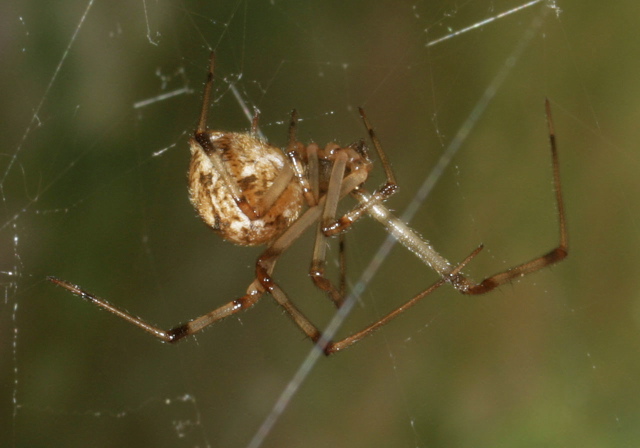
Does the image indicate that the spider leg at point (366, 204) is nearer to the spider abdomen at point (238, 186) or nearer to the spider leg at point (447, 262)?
the spider leg at point (447, 262)

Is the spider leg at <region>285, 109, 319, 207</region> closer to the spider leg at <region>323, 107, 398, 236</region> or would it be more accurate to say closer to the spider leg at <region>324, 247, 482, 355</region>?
the spider leg at <region>323, 107, 398, 236</region>

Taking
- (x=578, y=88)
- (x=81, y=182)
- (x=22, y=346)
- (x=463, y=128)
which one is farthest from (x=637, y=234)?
(x=22, y=346)

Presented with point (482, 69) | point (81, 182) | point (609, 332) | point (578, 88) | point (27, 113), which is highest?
point (27, 113)

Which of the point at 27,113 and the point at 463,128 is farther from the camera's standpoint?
the point at 463,128

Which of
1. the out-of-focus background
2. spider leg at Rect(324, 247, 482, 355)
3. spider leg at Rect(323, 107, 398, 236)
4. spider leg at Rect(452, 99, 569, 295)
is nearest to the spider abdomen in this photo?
spider leg at Rect(323, 107, 398, 236)

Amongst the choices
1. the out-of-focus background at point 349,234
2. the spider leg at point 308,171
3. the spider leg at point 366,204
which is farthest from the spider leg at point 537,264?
the out-of-focus background at point 349,234

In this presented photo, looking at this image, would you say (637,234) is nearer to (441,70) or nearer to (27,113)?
(441,70)
